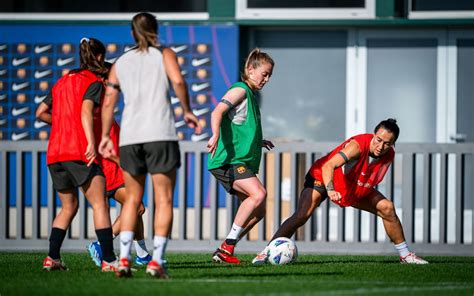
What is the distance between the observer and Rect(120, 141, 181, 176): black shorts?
6.89 metres

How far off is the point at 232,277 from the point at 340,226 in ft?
13.1

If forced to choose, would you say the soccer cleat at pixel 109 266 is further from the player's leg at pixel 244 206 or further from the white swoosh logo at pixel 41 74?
the white swoosh logo at pixel 41 74

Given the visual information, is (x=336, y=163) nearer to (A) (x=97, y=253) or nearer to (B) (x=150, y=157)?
(A) (x=97, y=253)

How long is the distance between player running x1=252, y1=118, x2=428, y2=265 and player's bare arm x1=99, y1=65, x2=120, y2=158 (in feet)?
7.41

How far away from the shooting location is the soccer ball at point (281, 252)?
8906 millimetres

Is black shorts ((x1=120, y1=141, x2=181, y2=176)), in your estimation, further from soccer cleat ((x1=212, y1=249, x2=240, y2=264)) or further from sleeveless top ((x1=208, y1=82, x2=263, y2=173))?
soccer cleat ((x1=212, y1=249, x2=240, y2=264))

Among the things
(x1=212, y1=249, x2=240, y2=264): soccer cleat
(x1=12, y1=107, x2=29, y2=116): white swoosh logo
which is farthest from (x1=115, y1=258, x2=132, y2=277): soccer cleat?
(x1=12, y1=107, x2=29, y2=116): white swoosh logo

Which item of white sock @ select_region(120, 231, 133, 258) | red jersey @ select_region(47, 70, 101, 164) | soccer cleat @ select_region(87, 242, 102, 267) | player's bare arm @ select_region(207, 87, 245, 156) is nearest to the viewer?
white sock @ select_region(120, 231, 133, 258)

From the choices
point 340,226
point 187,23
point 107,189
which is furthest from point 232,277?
point 187,23

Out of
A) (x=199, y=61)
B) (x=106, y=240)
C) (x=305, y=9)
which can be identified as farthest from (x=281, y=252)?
(x=305, y=9)

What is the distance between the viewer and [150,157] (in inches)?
272

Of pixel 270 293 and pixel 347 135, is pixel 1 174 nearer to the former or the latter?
pixel 347 135

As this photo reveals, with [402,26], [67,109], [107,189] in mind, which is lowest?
[107,189]

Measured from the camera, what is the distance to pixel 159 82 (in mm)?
6941
